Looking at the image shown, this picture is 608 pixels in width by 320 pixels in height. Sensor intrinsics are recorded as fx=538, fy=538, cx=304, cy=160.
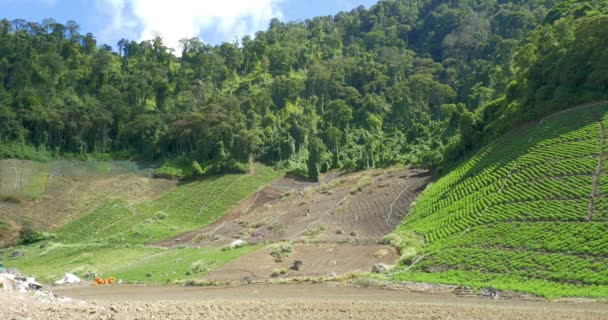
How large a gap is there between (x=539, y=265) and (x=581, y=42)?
28.7 metres

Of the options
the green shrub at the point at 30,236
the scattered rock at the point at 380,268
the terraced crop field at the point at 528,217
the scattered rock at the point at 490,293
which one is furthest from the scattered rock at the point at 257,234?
the scattered rock at the point at 490,293

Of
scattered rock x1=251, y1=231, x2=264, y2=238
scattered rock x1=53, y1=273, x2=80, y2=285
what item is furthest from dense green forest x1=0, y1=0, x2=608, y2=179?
scattered rock x1=53, y1=273, x2=80, y2=285

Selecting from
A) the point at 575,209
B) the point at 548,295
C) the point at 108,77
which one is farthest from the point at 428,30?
the point at 548,295

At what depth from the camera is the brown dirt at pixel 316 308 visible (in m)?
23.1

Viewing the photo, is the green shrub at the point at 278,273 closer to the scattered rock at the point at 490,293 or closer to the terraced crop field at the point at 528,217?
the terraced crop field at the point at 528,217

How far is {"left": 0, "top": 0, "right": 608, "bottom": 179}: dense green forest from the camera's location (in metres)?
58.8

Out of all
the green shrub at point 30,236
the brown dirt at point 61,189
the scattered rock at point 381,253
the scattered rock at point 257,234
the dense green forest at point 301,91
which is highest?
the dense green forest at point 301,91

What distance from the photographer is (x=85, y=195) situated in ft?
231

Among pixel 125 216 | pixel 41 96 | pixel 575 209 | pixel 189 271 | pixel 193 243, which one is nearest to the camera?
pixel 575 209

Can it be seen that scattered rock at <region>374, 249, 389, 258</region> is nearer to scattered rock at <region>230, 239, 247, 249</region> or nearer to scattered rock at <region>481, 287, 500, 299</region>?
scattered rock at <region>481, 287, 500, 299</region>

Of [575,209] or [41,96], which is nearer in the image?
[575,209]

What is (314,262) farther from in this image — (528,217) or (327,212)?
(327,212)

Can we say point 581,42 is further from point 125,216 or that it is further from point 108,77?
point 108,77

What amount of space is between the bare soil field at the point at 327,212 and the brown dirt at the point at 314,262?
10.2ft
